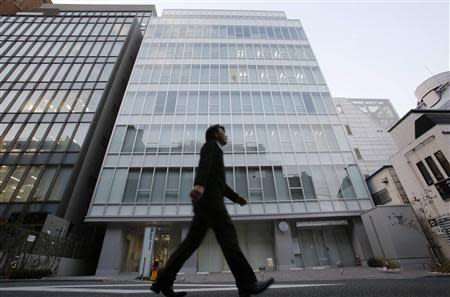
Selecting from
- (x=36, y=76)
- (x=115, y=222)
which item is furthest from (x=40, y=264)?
(x=36, y=76)

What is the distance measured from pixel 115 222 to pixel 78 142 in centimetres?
804

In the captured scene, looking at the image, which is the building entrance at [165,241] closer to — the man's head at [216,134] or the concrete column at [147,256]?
the concrete column at [147,256]

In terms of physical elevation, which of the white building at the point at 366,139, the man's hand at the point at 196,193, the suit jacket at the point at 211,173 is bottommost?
A: the man's hand at the point at 196,193

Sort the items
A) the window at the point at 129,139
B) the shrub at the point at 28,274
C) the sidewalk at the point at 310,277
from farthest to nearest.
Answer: the window at the point at 129,139
the shrub at the point at 28,274
the sidewalk at the point at 310,277

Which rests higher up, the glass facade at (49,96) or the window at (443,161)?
the glass facade at (49,96)

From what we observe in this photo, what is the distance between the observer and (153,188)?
16750 mm

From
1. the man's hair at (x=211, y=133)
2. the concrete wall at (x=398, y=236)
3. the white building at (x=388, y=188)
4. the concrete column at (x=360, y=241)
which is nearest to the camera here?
the man's hair at (x=211, y=133)

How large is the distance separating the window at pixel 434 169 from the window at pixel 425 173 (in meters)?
0.40

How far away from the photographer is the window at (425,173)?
577 inches

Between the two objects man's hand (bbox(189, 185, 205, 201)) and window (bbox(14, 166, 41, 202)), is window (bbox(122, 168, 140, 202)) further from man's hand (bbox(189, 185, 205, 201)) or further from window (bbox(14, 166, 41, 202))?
man's hand (bbox(189, 185, 205, 201))

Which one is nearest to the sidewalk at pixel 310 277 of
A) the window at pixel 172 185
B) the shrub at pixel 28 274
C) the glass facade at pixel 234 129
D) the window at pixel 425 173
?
the shrub at pixel 28 274

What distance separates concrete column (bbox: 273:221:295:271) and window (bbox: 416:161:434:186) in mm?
9225

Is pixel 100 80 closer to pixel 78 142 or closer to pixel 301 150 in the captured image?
pixel 78 142

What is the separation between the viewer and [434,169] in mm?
14375
